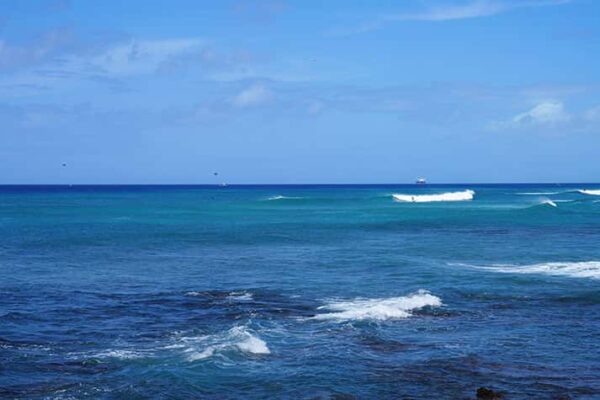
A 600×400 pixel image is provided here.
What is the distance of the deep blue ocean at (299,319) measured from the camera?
48.3 ft

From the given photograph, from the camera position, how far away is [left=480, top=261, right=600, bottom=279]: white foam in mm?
28183

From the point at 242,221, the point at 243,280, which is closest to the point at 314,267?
the point at 243,280

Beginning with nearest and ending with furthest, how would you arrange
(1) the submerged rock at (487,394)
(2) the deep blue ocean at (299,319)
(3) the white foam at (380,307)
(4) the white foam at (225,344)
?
1. (1) the submerged rock at (487,394)
2. (2) the deep blue ocean at (299,319)
3. (4) the white foam at (225,344)
4. (3) the white foam at (380,307)

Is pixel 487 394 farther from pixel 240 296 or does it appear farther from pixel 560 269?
pixel 560 269

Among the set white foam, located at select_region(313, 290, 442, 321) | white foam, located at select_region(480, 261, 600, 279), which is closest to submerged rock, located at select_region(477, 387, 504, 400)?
white foam, located at select_region(313, 290, 442, 321)

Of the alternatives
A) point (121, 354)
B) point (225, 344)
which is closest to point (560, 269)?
point (225, 344)

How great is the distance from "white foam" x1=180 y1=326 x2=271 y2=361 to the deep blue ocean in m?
0.06

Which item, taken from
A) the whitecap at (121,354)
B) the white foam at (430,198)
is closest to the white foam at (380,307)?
the whitecap at (121,354)

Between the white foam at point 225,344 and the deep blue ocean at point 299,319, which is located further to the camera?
the white foam at point 225,344

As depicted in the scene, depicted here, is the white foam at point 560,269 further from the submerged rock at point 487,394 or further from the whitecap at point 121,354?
the whitecap at point 121,354

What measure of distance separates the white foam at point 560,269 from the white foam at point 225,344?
14222 mm

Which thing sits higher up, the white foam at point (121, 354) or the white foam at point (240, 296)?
the white foam at point (240, 296)

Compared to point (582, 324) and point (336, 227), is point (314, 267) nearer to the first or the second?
point (582, 324)

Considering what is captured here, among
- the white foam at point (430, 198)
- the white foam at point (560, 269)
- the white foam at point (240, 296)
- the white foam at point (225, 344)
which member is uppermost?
the white foam at point (430, 198)
